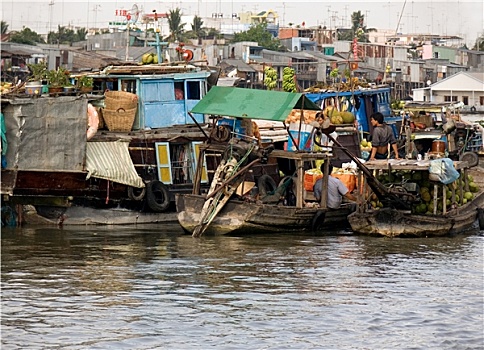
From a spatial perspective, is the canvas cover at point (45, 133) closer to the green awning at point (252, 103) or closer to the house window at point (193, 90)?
the green awning at point (252, 103)

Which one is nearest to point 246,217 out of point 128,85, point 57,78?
point 128,85

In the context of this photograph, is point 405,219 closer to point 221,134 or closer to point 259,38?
point 221,134

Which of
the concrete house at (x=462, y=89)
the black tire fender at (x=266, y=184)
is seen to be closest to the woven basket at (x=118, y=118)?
the black tire fender at (x=266, y=184)

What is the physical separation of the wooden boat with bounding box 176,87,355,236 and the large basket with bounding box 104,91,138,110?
5.99 ft

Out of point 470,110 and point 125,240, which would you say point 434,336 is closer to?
point 125,240

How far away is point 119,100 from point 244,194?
9.64 ft

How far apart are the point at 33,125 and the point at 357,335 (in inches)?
361

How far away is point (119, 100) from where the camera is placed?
19078 mm

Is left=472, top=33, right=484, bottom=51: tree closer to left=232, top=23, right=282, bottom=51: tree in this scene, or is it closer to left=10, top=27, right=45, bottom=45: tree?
left=232, top=23, right=282, bottom=51: tree

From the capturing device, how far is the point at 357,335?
34.2ft

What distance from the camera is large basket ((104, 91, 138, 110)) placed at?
19.0m

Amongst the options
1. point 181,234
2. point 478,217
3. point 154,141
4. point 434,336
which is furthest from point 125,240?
point 434,336

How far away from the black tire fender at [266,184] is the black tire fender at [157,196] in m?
1.68

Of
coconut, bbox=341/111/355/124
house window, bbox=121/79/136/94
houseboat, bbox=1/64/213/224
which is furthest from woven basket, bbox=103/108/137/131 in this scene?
→ coconut, bbox=341/111/355/124
